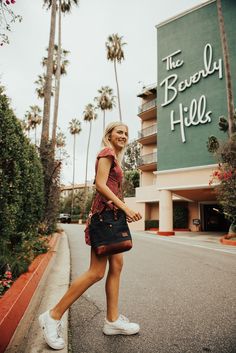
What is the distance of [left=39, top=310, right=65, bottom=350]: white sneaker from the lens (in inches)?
87.8

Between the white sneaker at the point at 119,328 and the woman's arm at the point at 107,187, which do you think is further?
the white sneaker at the point at 119,328

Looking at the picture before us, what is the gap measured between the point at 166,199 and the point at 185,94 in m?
8.16

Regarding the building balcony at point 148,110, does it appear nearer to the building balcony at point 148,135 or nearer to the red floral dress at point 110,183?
the building balcony at point 148,135

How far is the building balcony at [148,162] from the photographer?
30.6 meters

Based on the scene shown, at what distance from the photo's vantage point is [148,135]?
102 ft

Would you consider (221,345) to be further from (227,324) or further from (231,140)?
(231,140)

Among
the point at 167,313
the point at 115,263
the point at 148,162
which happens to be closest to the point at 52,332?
the point at 115,263

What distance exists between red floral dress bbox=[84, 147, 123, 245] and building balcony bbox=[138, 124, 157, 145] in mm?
28290

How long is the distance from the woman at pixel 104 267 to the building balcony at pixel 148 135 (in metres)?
28.2

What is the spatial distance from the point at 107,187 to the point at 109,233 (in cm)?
37

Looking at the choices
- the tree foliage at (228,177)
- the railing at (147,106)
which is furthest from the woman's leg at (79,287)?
the railing at (147,106)

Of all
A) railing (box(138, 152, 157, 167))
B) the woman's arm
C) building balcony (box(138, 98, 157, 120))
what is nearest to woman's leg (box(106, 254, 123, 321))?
the woman's arm

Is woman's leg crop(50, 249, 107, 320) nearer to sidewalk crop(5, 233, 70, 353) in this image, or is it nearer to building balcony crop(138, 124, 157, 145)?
sidewalk crop(5, 233, 70, 353)

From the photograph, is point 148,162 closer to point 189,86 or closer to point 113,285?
point 189,86
